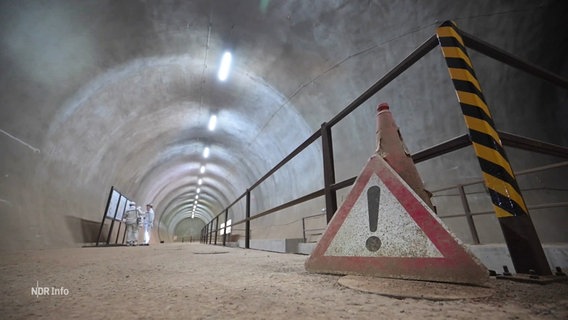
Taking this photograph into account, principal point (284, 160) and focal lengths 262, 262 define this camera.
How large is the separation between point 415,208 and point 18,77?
619cm

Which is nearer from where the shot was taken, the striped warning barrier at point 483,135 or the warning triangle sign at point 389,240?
the warning triangle sign at point 389,240

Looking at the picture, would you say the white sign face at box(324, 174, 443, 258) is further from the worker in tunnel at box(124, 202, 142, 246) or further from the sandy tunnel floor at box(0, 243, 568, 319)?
the worker in tunnel at box(124, 202, 142, 246)

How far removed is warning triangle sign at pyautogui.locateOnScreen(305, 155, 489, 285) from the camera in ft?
3.56

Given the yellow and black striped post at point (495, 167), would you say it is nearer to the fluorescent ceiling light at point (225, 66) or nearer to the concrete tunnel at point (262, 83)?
the concrete tunnel at point (262, 83)

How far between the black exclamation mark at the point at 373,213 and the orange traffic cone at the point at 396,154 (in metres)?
0.21

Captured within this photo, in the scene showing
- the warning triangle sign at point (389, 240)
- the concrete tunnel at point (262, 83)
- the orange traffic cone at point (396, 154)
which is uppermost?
the concrete tunnel at point (262, 83)

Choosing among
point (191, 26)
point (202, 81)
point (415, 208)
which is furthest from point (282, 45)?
point (415, 208)

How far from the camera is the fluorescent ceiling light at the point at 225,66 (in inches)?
256

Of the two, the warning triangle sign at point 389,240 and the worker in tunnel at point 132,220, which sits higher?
the worker in tunnel at point 132,220

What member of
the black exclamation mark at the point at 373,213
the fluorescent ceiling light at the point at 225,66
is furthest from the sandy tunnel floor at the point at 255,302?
the fluorescent ceiling light at the point at 225,66

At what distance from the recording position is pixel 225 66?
6895 mm

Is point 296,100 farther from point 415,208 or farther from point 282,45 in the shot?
point 415,208

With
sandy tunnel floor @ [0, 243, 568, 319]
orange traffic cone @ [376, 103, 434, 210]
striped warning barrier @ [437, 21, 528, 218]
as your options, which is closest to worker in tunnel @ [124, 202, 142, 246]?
sandy tunnel floor @ [0, 243, 568, 319]

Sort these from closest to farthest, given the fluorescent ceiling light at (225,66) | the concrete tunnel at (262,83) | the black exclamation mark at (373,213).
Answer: the black exclamation mark at (373,213) < the concrete tunnel at (262,83) < the fluorescent ceiling light at (225,66)
